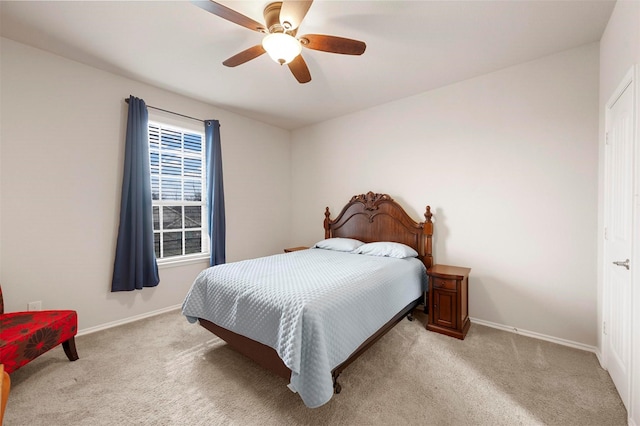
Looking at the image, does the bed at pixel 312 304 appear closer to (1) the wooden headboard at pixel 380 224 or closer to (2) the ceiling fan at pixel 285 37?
Result: (1) the wooden headboard at pixel 380 224

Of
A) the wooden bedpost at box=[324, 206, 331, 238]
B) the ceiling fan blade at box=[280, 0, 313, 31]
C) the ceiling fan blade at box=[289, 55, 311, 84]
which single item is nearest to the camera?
the ceiling fan blade at box=[280, 0, 313, 31]

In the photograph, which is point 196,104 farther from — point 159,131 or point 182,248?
point 182,248

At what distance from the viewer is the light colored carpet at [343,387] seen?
1662 mm

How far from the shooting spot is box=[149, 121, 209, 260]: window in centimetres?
340

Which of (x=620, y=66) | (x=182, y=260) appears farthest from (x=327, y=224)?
(x=620, y=66)

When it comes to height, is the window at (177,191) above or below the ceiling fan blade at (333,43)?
below

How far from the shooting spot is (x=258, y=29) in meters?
1.86

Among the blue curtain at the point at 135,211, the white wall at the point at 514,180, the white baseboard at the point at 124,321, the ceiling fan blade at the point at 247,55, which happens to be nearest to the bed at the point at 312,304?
the white wall at the point at 514,180

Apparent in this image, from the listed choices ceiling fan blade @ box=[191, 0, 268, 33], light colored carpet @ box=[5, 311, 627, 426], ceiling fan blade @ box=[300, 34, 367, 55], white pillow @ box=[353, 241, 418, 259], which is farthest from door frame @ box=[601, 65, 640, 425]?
ceiling fan blade @ box=[191, 0, 268, 33]

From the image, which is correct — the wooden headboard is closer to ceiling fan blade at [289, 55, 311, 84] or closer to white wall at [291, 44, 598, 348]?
white wall at [291, 44, 598, 348]

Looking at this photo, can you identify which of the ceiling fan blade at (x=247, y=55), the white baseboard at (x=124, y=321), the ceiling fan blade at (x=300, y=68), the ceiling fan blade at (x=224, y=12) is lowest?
the white baseboard at (x=124, y=321)

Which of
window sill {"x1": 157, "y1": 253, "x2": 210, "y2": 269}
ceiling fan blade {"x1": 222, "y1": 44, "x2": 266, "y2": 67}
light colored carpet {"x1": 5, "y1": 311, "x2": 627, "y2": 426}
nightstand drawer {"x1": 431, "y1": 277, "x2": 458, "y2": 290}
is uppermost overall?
ceiling fan blade {"x1": 222, "y1": 44, "x2": 266, "y2": 67}

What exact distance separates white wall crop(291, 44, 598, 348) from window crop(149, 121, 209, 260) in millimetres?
2614

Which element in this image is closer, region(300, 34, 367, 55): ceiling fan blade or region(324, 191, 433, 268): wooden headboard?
region(300, 34, 367, 55): ceiling fan blade
